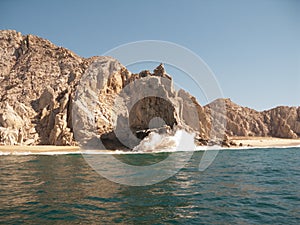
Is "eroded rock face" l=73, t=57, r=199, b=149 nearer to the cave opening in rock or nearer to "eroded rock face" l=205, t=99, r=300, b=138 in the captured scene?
the cave opening in rock

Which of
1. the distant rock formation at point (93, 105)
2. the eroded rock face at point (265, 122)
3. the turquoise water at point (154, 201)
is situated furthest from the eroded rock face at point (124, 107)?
the eroded rock face at point (265, 122)

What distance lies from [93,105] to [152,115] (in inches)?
484

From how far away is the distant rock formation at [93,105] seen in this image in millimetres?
44750

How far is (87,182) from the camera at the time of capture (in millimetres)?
13461

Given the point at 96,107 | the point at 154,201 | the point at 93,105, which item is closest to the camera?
the point at 154,201

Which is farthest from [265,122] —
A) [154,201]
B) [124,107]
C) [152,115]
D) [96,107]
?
[154,201]

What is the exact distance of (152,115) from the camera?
46.5m

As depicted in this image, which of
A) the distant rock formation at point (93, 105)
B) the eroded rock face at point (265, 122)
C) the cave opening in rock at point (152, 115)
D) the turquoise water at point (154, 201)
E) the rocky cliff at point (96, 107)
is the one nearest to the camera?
the turquoise water at point (154, 201)

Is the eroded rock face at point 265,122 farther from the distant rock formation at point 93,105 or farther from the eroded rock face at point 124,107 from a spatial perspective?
the eroded rock face at point 124,107

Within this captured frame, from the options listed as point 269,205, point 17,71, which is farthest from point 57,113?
point 269,205

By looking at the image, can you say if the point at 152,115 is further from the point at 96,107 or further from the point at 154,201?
the point at 154,201

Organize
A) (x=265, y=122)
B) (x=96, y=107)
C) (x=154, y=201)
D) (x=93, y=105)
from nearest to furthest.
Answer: (x=154, y=201)
(x=93, y=105)
(x=96, y=107)
(x=265, y=122)

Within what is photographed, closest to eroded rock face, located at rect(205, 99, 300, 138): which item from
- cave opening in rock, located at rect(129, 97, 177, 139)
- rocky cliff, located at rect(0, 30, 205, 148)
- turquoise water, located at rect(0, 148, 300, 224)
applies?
rocky cliff, located at rect(0, 30, 205, 148)

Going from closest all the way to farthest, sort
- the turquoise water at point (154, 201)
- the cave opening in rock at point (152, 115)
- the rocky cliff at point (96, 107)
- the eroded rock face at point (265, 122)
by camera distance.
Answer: the turquoise water at point (154, 201)
the rocky cliff at point (96, 107)
the cave opening in rock at point (152, 115)
the eroded rock face at point (265, 122)
